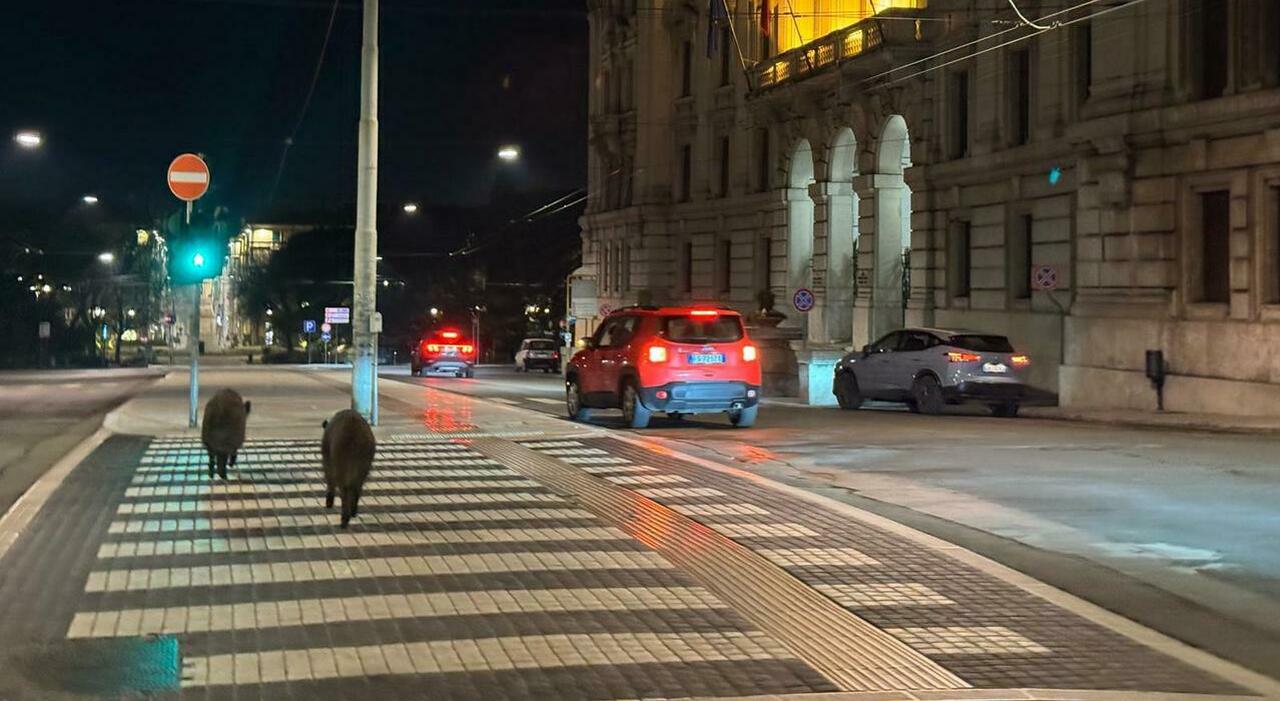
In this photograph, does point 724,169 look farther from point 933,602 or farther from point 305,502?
point 933,602

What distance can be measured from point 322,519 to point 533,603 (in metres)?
3.77

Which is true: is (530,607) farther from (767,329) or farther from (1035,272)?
(767,329)

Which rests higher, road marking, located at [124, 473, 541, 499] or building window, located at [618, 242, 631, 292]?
building window, located at [618, 242, 631, 292]

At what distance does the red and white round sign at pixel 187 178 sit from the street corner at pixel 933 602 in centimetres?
800

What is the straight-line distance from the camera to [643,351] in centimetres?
2067

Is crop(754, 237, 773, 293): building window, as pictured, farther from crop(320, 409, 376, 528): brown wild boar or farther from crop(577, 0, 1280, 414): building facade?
crop(320, 409, 376, 528): brown wild boar

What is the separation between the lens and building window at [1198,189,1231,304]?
25.5 metres

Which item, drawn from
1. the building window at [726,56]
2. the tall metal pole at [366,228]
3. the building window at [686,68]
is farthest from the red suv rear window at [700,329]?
the building window at [686,68]

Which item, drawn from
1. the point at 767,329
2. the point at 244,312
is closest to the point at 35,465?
the point at 767,329

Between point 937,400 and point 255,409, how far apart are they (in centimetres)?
1191

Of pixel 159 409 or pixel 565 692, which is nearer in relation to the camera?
pixel 565 692

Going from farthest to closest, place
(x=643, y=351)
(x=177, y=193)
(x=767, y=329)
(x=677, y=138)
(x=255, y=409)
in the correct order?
(x=677, y=138), (x=767, y=329), (x=255, y=409), (x=643, y=351), (x=177, y=193)

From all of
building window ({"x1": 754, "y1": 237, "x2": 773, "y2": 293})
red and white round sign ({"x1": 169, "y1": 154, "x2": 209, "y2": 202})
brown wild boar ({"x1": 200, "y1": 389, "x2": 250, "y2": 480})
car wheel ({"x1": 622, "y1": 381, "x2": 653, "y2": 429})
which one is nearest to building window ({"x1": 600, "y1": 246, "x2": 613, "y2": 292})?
building window ({"x1": 754, "y1": 237, "x2": 773, "y2": 293})

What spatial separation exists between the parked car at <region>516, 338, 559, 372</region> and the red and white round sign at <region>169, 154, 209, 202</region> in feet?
150
